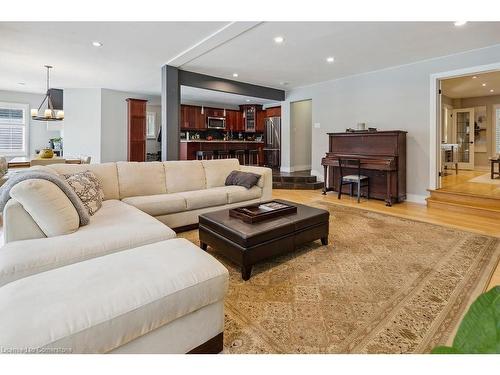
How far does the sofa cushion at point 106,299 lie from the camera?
0.99 metres

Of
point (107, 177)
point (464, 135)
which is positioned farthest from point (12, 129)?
point (464, 135)

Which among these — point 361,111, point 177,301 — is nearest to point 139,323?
point 177,301

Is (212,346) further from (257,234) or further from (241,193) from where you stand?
(241,193)

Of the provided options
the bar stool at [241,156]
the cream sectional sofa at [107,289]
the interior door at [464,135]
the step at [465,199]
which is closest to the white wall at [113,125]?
the bar stool at [241,156]

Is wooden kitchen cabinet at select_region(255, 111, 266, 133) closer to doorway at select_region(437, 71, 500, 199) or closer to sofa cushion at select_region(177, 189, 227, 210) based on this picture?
doorway at select_region(437, 71, 500, 199)

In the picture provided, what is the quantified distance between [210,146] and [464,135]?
8027mm

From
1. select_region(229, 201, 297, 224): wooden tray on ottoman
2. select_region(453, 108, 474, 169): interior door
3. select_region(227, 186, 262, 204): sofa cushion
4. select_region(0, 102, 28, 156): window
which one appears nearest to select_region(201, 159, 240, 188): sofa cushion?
select_region(227, 186, 262, 204): sofa cushion

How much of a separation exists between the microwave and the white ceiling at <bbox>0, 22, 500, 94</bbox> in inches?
133

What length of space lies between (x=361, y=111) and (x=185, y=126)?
5.41 m

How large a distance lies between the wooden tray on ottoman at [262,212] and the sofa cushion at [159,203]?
0.92 meters

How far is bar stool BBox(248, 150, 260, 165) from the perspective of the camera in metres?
9.52

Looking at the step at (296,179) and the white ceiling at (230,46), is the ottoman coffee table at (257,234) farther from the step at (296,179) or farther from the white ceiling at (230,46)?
the step at (296,179)

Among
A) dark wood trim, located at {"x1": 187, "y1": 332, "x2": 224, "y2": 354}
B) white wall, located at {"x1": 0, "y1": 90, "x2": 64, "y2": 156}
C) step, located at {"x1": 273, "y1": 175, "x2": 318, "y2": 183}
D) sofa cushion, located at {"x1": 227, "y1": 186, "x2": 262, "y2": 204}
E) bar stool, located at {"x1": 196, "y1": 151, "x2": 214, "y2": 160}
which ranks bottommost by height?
dark wood trim, located at {"x1": 187, "y1": 332, "x2": 224, "y2": 354}
